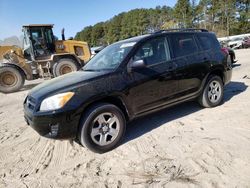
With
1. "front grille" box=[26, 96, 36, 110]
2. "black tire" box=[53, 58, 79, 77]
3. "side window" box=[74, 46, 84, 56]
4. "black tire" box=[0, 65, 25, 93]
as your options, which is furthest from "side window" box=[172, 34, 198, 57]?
"side window" box=[74, 46, 84, 56]

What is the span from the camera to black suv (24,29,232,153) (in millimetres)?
3537

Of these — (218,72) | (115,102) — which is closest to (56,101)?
(115,102)

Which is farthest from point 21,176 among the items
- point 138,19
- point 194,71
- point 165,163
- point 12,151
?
point 138,19

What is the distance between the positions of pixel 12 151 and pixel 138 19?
7236cm

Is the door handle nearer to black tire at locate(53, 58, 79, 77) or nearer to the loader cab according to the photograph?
black tire at locate(53, 58, 79, 77)

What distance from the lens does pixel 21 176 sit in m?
3.47

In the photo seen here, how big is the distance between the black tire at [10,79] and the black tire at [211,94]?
8.72 metres

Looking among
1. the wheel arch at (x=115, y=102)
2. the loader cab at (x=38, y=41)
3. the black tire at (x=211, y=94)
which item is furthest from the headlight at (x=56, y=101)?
the loader cab at (x=38, y=41)

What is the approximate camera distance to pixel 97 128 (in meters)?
3.79

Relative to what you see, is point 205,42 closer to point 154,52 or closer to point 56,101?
point 154,52

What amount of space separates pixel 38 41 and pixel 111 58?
8550 millimetres

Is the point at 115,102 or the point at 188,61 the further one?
the point at 188,61

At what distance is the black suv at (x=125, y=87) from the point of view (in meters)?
3.54

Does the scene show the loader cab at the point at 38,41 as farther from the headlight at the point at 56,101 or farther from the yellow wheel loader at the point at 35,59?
the headlight at the point at 56,101
